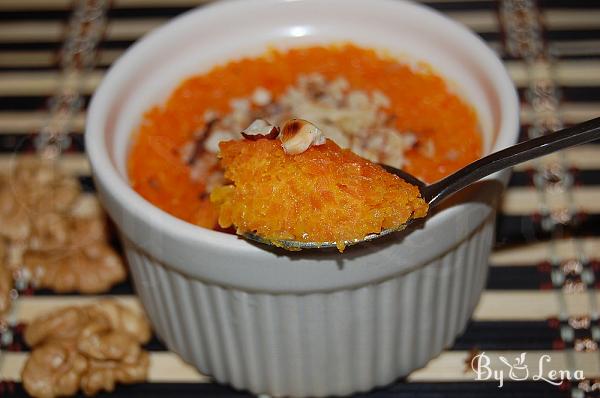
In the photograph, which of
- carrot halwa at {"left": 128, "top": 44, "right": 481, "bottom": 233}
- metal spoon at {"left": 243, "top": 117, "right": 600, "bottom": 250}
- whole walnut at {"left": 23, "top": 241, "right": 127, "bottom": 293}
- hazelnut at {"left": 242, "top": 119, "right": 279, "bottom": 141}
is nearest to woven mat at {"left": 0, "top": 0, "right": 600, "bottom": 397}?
whole walnut at {"left": 23, "top": 241, "right": 127, "bottom": 293}

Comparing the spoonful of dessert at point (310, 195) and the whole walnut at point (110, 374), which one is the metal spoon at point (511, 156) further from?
the whole walnut at point (110, 374)

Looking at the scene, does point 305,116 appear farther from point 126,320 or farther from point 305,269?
point 126,320

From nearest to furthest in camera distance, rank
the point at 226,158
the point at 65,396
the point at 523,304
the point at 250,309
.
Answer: the point at 226,158, the point at 250,309, the point at 65,396, the point at 523,304

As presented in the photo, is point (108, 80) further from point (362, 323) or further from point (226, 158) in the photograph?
point (362, 323)

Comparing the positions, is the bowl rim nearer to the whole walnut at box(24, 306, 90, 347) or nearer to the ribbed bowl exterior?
the ribbed bowl exterior

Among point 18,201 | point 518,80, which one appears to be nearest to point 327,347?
point 18,201
